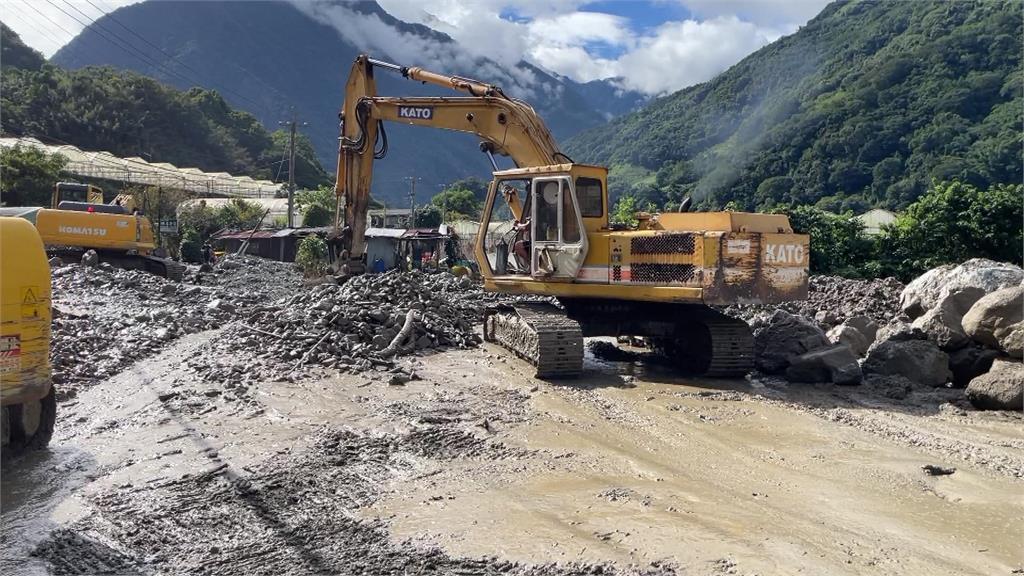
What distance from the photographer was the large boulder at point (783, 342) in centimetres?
963

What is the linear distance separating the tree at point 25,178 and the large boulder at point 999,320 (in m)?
37.9

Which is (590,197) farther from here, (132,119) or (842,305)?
(132,119)

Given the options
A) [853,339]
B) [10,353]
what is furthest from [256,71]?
[10,353]

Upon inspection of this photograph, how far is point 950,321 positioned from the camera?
30.6 feet

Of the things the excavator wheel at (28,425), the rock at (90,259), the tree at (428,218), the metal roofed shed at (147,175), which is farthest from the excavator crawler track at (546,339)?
the metal roofed shed at (147,175)

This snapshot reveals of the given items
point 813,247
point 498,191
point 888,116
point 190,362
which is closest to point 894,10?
point 888,116

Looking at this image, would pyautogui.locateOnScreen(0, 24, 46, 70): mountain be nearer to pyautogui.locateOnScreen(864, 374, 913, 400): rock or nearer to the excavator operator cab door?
the excavator operator cab door

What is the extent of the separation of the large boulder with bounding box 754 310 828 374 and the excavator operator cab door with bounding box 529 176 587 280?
2.64m

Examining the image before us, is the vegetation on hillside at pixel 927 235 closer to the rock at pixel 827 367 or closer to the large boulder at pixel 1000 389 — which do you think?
the rock at pixel 827 367

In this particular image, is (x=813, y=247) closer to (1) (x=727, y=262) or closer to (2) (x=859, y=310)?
(2) (x=859, y=310)

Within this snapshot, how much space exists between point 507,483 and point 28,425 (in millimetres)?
3748

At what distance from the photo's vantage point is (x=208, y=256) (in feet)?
103

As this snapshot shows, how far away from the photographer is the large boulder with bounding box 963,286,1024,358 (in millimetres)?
8273

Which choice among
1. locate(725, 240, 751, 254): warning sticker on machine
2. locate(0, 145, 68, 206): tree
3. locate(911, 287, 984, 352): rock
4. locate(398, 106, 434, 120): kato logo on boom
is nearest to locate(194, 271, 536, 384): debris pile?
locate(398, 106, 434, 120): kato logo on boom
